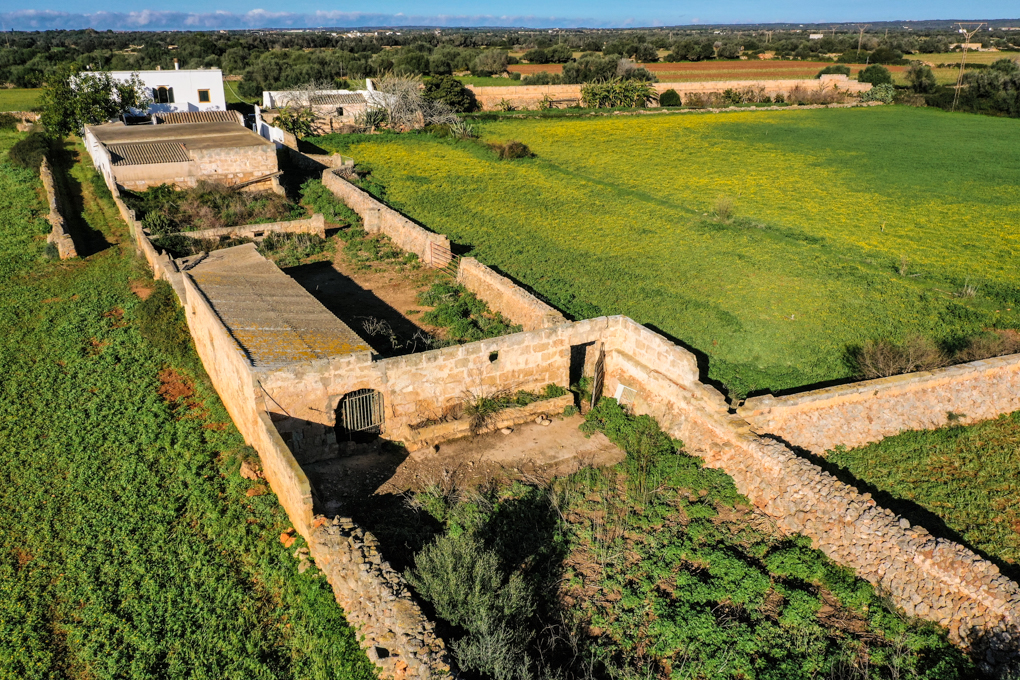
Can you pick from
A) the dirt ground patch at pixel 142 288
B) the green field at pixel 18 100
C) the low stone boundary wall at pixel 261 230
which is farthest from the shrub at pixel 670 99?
the dirt ground patch at pixel 142 288

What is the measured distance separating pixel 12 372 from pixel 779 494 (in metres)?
14.2

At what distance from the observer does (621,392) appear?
1330 cm

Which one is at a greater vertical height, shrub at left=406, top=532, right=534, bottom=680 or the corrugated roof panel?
the corrugated roof panel

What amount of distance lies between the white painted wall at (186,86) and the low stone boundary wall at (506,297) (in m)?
32.0

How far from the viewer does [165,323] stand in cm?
1527

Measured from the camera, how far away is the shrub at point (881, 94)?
57969 mm

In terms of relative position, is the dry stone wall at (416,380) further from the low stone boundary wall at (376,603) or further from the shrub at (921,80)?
the shrub at (921,80)

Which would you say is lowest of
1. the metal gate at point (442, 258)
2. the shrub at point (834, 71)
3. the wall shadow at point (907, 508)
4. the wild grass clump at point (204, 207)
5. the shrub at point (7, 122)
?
the wall shadow at point (907, 508)

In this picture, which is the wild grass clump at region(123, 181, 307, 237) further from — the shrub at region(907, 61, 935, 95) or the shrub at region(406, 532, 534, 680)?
the shrub at region(907, 61, 935, 95)

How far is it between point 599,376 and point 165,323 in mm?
9819

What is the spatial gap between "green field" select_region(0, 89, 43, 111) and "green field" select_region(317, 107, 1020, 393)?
2623 centimetres

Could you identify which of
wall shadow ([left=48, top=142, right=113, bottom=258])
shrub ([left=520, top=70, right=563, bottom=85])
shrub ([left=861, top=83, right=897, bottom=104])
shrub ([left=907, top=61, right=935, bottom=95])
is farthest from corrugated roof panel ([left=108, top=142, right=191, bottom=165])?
shrub ([left=907, top=61, right=935, bottom=95])

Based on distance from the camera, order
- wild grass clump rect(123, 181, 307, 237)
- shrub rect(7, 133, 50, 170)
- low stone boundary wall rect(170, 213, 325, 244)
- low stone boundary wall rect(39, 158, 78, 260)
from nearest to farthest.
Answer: low stone boundary wall rect(39, 158, 78, 260), low stone boundary wall rect(170, 213, 325, 244), wild grass clump rect(123, 181, 307, 237), shrub rect(7, 133, 50, 170)

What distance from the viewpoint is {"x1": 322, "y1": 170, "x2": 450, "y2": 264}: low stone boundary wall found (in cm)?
1981
